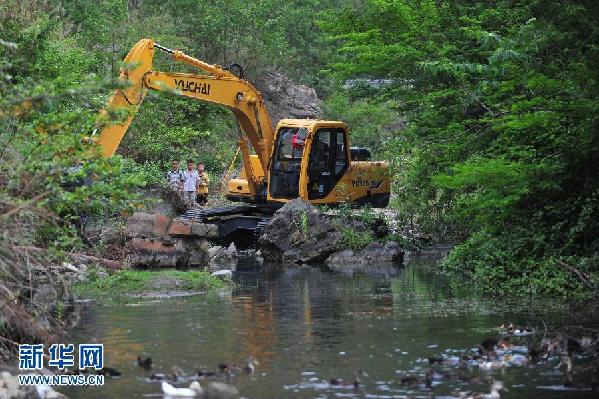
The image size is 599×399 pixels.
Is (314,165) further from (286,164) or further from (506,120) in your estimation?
(506,120)

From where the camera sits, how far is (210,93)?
30.7 meters

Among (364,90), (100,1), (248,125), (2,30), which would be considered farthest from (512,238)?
(100,1)

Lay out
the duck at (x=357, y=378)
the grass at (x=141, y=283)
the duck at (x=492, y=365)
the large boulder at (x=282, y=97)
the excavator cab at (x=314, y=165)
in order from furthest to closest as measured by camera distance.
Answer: the large boulder at (x=282, y=97) → the excavator cab at (x=314, y=165) → the grass at (x=141, y=283) → the duck at (x=492, y=365) → the duck at (x=357, y=378)

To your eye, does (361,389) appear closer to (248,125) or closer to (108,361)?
(108,361)

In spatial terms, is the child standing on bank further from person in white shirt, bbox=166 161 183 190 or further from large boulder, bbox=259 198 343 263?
large boulder, bbox=259 198 343 263

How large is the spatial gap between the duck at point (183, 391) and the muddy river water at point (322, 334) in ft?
0.35

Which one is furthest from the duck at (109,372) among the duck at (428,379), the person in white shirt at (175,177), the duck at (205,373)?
the person in white shirt at (175,177)

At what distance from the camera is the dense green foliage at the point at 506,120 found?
2003cm

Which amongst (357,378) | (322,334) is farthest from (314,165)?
(357,378)

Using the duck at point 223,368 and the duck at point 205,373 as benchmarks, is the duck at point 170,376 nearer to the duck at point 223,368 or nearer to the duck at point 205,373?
the duck at point 205,373

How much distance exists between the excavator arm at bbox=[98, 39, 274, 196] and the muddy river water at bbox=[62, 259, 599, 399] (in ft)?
18.7

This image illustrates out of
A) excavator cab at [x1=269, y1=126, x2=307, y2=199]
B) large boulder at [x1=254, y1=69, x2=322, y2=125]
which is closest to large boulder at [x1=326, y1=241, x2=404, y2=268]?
excavator cab at [x1=269, y1=126, x2=307, y2=199]

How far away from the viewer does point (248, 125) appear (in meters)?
32.2

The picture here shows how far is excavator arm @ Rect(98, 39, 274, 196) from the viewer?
2734 centimetres
